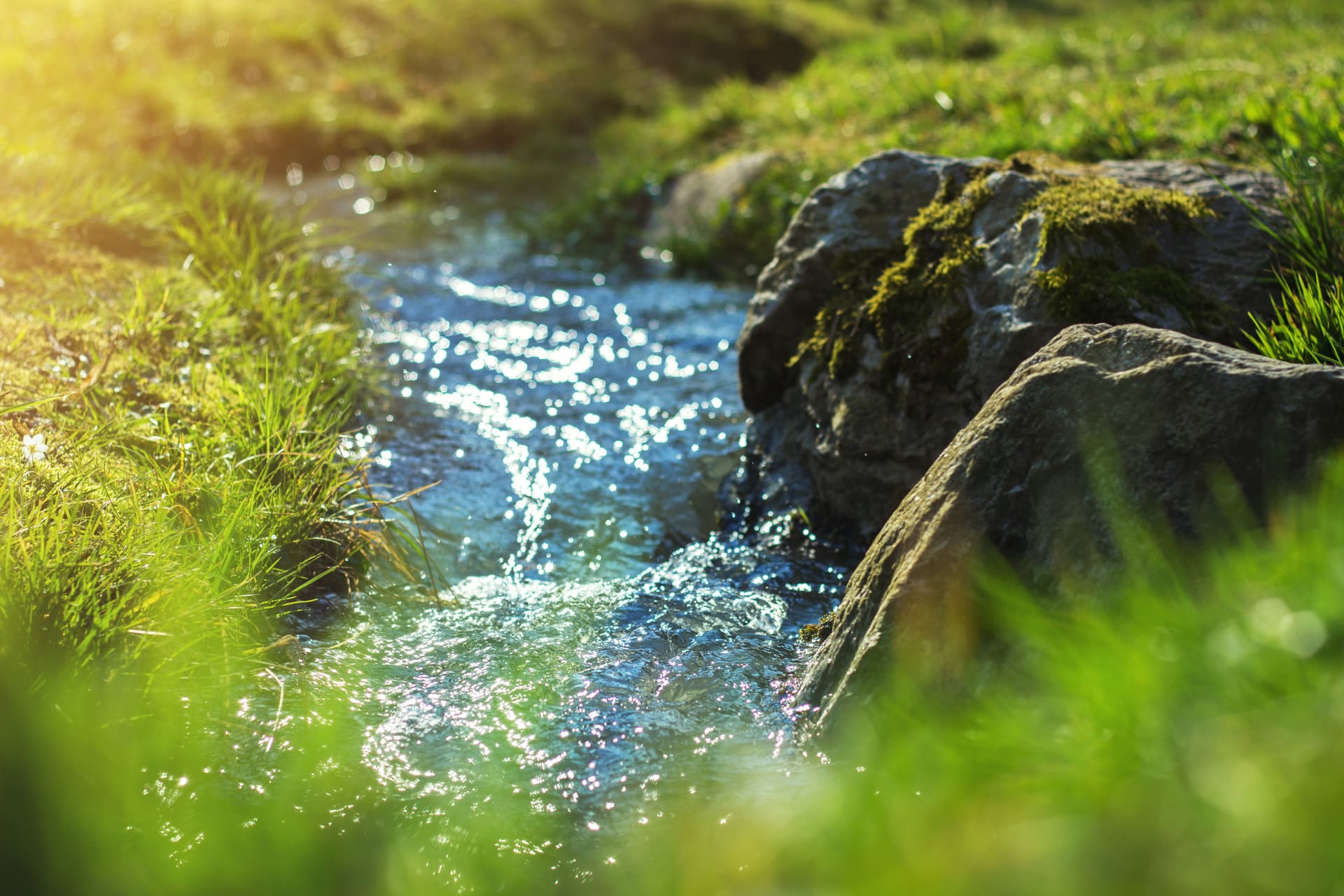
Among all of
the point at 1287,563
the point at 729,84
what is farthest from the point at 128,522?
the point at 729,84

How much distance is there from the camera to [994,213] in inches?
151

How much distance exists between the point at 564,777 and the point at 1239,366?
6.05 ft

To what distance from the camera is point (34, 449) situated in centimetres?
305

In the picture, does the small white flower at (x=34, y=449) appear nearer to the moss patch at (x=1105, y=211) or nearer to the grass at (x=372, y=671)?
the grass at (x=372, y=671)

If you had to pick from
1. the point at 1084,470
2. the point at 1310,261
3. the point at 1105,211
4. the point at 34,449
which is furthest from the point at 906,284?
the point at 34,449

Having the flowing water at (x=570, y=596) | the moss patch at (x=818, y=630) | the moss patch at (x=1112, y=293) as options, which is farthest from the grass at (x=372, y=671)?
the moss patch at (x=818, y=630)

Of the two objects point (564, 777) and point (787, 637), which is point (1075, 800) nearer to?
point (564, 777)

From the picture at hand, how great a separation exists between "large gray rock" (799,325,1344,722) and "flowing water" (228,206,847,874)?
0.47m

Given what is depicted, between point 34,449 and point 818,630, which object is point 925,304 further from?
point 34,449

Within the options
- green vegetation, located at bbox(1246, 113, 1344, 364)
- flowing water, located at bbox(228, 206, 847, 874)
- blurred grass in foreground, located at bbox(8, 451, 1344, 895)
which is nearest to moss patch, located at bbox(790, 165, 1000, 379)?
flowing water, located at bbox(228, 206, 847, 874)

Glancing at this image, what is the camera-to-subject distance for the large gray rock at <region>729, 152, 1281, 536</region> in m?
3.54

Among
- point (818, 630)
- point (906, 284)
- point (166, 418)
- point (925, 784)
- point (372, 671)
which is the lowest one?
point (818, 630)

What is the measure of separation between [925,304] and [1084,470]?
1.64 m

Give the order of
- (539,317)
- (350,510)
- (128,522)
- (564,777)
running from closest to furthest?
1. (564,777)
2. (128,522)
3. (350,510)
4. (539,317)
